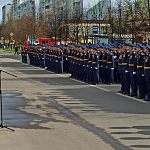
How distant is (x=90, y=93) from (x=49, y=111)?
5.57 metres

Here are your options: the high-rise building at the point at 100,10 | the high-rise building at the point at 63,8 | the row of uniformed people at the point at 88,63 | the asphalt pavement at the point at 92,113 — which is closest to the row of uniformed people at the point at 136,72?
the asphalt pavement at the point at 92,113

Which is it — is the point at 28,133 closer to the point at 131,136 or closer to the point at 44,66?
the point at 131,136

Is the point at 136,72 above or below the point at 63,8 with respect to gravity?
below

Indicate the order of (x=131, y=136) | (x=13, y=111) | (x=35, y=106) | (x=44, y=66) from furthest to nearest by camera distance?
(x=44, y=66), (x=35, y=106), (x=13, y=111), (x=131, y=136)

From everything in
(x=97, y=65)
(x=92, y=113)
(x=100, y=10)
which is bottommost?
(x=92, y=113)

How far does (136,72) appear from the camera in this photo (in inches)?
705

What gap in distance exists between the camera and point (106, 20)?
42.4 meters

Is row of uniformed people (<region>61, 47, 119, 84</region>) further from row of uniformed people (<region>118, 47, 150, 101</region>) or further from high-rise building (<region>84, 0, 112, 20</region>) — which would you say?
high-rise building (<region>84, 0, 112, 20</region>)

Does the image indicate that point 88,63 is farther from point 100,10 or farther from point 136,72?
point 100,10

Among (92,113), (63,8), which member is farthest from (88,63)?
(63,8)

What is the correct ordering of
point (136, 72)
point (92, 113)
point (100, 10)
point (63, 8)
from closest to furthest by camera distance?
point (92, 113) → point (136, 72) → point (100, 10) → point (63, 8)

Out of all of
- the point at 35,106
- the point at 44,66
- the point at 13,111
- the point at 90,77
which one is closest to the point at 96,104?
the point at 35,106

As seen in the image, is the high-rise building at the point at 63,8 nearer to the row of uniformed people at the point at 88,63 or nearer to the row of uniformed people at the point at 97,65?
the row of uniformed people at the point at 88,63

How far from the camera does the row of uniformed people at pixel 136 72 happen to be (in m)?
17.1
